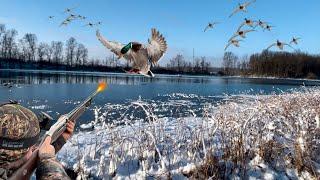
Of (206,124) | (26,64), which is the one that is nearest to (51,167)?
(206,124)

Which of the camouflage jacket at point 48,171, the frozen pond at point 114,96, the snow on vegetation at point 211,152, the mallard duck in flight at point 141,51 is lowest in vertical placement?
the frozen pond at point 114,96

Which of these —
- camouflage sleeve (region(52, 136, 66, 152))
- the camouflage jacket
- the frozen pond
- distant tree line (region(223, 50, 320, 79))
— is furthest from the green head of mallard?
distant tree line (region(223, 50, 320, 79))

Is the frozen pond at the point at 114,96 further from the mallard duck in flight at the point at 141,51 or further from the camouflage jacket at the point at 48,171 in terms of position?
the camouflage jacket at the point at 48,171

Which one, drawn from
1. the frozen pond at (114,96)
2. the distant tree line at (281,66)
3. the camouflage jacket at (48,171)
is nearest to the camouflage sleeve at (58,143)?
the camouflage jacket at (48,171)

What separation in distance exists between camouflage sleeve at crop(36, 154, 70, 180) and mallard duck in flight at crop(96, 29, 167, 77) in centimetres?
199

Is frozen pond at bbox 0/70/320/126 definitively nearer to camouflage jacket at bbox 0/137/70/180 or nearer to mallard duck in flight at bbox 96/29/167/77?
mallard duck in flight at bbox 96/29/167/77

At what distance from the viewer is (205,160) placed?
253 inches

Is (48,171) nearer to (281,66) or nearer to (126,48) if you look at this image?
(126,48)

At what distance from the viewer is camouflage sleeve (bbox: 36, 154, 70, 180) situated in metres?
1.77

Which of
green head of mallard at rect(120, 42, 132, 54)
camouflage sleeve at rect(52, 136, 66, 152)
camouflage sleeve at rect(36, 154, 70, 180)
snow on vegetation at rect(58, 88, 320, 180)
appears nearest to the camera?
camouflage sleeve at rect(36, 154, 70, 180)

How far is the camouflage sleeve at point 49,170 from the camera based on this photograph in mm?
1772

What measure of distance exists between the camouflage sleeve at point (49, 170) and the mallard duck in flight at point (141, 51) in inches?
78.2

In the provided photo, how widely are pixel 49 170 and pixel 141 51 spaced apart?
2.67 meters

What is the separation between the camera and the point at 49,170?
70.4 inches
